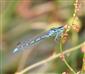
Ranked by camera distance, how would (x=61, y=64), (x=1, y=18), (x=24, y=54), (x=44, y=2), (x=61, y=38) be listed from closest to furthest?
(x=61, y=38)
(x=61, y=64)
(x=24, y=54)
(x=1, y=18)
(x=44, y=2)

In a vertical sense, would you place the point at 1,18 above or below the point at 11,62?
above

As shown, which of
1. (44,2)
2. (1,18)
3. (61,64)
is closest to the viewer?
(61,64)

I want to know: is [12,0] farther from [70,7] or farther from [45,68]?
[45,68]

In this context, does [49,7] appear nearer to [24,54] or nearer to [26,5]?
[26,5]

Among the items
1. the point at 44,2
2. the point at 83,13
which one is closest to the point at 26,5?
the point at 44,2

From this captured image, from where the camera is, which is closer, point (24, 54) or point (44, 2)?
point (24, 54)

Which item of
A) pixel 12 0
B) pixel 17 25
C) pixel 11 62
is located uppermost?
pixel 12 0
